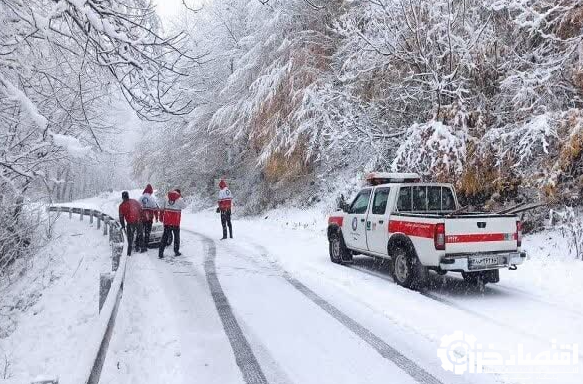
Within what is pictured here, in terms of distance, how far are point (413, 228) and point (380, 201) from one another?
1611 mm

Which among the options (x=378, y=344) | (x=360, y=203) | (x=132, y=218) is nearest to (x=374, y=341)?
(x=378, y=344)

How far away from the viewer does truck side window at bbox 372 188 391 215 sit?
9500mm

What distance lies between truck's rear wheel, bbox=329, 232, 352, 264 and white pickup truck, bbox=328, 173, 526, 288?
0.70 ft

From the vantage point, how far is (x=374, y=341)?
5.67 m

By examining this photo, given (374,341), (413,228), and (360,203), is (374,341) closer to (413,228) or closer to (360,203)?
(413,228)

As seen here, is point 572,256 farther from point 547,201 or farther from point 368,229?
point 368,229

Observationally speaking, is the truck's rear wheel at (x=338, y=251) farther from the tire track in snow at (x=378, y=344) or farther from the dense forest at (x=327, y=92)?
the dense forest at (x=327, y=92)

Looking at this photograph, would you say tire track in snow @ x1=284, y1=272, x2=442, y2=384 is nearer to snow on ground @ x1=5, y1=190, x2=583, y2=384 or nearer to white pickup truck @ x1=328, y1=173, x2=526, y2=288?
snow on ground @ x1=5, y1=190, x2=583, y2=384

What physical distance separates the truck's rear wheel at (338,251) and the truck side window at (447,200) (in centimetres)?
251

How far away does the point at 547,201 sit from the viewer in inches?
444

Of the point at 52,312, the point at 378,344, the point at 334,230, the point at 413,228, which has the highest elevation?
the point at 413,228

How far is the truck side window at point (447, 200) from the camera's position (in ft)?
31.6

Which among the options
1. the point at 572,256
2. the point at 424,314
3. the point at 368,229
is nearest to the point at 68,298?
the point at 368,229

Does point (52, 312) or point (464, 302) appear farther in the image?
point (52, 312)
